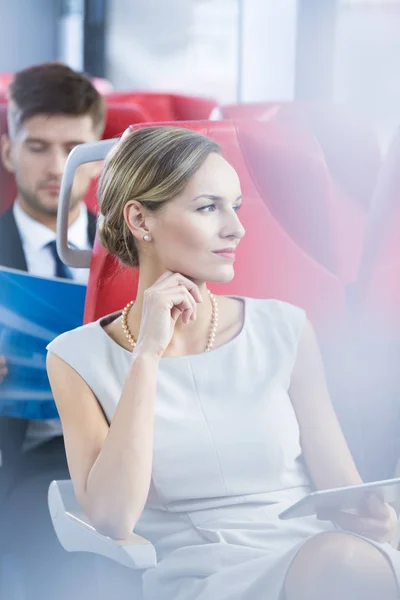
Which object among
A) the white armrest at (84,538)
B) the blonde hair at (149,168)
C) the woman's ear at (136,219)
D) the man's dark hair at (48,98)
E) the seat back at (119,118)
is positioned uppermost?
the blonde hair at (149,168)

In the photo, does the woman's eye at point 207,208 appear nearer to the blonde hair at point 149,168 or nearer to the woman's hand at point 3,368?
the blonde hair at point 149,168

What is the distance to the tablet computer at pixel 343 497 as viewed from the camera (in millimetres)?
1025

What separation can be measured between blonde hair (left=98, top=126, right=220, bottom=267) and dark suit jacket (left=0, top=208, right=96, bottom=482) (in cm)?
35

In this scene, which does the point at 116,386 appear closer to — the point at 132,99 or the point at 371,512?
the point at 371,512

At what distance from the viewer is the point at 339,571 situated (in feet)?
3.33

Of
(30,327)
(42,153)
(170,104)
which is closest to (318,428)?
(30,327)

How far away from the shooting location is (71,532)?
115 cm

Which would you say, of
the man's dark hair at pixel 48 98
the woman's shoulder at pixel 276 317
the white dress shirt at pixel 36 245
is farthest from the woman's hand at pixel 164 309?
the man's dark hair at pixel 48 98

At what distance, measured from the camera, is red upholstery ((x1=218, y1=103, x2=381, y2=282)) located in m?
1.42

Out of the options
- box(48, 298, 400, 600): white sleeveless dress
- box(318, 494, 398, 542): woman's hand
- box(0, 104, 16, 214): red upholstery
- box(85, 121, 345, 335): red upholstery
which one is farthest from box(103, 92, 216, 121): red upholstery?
box(318, 494, 398, 542): woman's hand

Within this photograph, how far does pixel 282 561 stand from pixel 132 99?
2269 millimetres

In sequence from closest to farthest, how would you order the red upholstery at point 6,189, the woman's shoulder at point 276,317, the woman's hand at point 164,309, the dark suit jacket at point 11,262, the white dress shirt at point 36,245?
the woman's hand at point 164,309, the woman's shoulder at point 276,317, the dark suit jacket at point 11,262, the white dress shirt at point 36,245, the red upholstery at point 6,189

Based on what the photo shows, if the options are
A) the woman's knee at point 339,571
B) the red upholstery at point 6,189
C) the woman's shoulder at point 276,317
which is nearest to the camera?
the woman's knee at point 339,571

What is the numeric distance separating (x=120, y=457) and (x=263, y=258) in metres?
0.40
